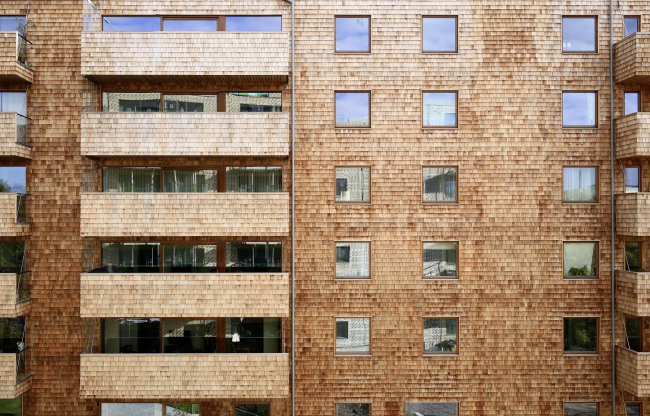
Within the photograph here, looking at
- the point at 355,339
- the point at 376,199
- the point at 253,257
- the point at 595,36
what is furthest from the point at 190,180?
the point at 595,36

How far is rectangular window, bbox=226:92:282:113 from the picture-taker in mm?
12211

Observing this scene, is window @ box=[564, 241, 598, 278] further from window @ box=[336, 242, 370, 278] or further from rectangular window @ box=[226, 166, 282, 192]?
rectangular window @ box=[226, 166, 282, 192]

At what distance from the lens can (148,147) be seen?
11453 millimetres

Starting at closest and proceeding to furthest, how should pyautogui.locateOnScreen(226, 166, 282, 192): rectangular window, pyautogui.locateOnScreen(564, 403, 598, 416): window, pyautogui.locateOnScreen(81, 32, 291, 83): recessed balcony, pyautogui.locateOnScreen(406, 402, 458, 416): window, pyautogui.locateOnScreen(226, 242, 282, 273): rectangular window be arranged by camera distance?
pyautogui.locateOnScreen(81, 32, 291, 83): recessed balcony → pyautogui.locateOnScreen(406, 402, 458, 416): window → pyautogui.locateOnScreen(564, 403, 598, 416): window → pyautogui.locateOnScreen(226, 242, 282, 273): rectangular window → pyautogui.locateOnScreen(226, 166, 282, 192): rectangular window

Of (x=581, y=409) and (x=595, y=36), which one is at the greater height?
(x=595, y=36)

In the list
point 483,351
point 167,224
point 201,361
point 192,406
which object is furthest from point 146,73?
point 483,351

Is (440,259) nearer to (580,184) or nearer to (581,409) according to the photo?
(580,184)

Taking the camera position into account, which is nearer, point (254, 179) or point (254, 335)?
point (254, 335)

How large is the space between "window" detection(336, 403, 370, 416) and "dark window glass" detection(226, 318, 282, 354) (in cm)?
243

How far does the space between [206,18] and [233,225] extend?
6.32 meters

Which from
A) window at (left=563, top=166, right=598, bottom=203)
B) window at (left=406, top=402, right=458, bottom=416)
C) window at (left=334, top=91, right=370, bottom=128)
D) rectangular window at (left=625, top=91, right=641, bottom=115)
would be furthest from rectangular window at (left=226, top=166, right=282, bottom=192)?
rectangular window at (left=625, top=91, right=641, bottom=115)

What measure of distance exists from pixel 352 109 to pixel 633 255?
9486 mm

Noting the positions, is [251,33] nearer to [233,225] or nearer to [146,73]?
[146,73]

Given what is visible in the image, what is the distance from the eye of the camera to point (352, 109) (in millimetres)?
12289
